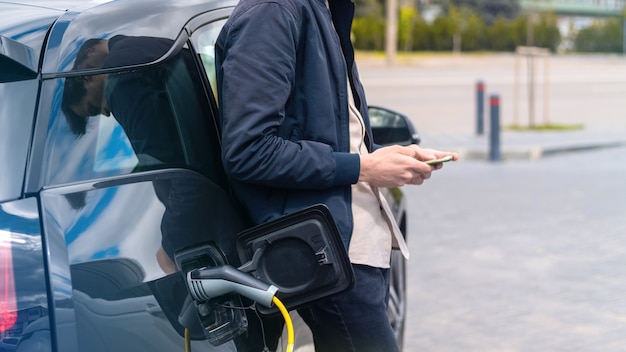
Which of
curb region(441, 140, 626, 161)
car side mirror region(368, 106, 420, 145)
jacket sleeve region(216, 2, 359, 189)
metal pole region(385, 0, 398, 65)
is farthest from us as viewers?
metal pole region(385, 0, 398, 65)

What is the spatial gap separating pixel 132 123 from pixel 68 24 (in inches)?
10.5

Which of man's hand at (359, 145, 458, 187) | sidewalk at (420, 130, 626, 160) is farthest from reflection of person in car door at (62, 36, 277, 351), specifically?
sidewalk at (420, 130, 626, 160)

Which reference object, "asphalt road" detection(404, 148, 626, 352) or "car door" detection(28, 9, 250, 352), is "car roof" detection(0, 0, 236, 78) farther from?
"asphalt road" detection(404, 148, 626, 352)

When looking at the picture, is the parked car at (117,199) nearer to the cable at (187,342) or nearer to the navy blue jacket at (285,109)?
the cable at (187,342)

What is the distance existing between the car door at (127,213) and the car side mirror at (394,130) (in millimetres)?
1191

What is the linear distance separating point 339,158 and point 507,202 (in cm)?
648

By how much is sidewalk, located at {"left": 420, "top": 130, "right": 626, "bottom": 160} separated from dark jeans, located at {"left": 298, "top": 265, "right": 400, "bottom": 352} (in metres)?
9.30

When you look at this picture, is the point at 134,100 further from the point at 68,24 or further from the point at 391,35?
→ the point at 391,35

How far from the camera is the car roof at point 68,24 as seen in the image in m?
2.02

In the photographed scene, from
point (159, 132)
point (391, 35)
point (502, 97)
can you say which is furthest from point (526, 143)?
point (391, 35)

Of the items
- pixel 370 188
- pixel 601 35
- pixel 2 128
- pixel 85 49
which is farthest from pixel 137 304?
pixel 601 35

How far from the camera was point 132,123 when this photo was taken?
2.21 meters

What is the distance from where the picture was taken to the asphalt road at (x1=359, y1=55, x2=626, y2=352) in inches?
196

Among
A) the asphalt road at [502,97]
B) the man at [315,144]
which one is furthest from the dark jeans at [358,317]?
the asphalt road at [502,97]
